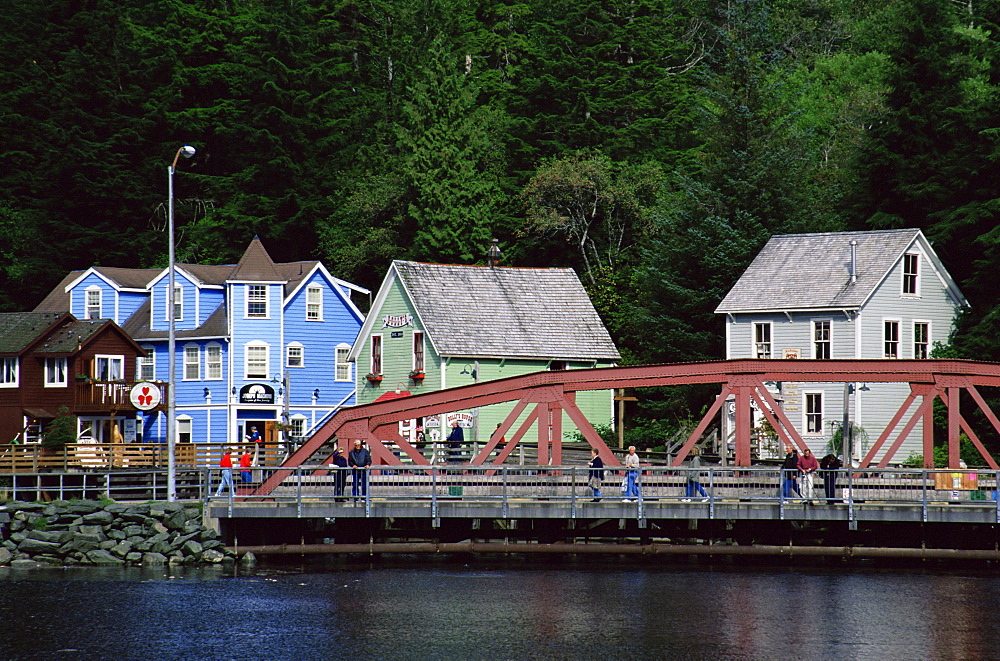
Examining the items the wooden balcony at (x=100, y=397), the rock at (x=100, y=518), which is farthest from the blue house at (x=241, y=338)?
the rock at (x=100, y=518)

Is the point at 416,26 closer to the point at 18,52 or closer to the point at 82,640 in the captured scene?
the point at 18,52

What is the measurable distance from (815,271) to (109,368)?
27.9 metres

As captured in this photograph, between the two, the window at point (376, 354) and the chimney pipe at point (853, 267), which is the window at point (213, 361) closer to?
the window at point (376, 354)

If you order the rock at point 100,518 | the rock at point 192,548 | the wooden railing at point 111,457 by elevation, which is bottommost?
the rock at point 192,548

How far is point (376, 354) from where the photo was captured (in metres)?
59.4

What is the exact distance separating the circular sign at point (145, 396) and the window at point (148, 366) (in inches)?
976

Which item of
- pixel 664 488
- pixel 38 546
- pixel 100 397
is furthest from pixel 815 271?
pixel 38 546

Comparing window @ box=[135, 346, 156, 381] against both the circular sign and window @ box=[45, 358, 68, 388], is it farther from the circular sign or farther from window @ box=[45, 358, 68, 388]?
the circular sign

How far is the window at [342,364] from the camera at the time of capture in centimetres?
6488

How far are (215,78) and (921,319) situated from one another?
44000 millimetres

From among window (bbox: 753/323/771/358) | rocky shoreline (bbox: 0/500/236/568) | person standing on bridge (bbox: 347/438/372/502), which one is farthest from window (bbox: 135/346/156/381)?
person standing on bridge (bbox: 347/438/372/502)

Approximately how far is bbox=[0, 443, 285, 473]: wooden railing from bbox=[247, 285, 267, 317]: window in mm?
13549

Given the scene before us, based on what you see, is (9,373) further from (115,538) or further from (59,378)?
(115,538)

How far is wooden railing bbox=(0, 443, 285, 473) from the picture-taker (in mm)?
45031
